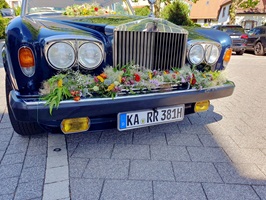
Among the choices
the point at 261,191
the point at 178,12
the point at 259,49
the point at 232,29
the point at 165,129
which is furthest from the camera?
the point at 178,12

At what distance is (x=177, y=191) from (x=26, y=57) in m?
1.60

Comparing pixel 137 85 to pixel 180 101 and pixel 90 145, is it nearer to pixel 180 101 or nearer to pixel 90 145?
pixel 180 101

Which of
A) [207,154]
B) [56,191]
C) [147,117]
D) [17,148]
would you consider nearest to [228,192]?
[207,154]

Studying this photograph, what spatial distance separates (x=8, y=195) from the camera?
1.79 m

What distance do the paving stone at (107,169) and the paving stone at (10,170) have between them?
615mm

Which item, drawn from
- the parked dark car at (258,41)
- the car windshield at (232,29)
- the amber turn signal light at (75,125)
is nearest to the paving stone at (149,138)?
the amber turn signal light at (75,125)

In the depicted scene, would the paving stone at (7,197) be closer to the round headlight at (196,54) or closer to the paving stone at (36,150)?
the paving stone at (36,150)

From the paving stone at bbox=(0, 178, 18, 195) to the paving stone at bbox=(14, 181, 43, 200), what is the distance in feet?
0.16

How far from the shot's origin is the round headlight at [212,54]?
102 inches

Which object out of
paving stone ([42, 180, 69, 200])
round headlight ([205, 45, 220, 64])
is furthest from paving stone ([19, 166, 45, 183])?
round headlight ([205, 45, 220, 64])

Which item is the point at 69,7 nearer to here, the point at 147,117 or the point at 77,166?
the point at 147,117

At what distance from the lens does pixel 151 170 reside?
83.5 inches

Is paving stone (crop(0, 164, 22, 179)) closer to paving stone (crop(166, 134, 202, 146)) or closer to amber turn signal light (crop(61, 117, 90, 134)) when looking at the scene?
amber turn signal light (crop(61, 117, 90, 134))

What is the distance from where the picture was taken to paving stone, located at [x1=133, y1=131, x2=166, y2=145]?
8.63ft
